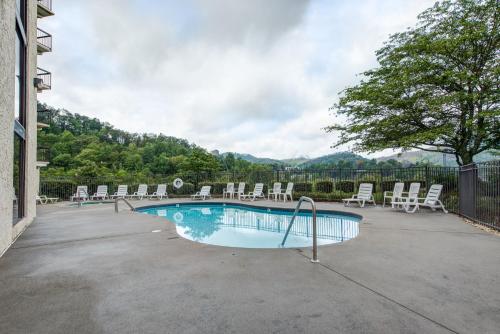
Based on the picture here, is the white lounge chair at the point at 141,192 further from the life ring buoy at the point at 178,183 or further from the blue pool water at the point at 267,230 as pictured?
the blue pool water at the point at 267,230

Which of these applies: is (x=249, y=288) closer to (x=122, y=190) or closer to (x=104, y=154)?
(x=122, y=190)

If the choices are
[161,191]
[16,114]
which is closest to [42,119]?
[161,191]

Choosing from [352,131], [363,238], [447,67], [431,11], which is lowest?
[363,238]

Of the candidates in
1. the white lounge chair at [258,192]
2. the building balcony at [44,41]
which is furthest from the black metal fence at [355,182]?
the building balcony at [44,41]

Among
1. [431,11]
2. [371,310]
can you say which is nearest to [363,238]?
[371,310]

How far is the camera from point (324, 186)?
12.9 meters

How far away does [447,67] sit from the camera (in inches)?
379

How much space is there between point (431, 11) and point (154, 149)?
120 ft

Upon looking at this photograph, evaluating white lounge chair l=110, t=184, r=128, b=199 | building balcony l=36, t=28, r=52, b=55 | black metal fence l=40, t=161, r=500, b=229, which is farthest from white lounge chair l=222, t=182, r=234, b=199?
building balcony l=36, t=28, r=52, b=55

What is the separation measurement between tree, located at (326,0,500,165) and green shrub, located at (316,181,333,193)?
2.57 m

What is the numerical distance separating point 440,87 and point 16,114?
43.0ft

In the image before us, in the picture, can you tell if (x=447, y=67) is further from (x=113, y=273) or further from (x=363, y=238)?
(x=113, y=273)

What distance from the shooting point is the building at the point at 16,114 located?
12.2 feet

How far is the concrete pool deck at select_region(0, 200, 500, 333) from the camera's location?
185 centimetres
